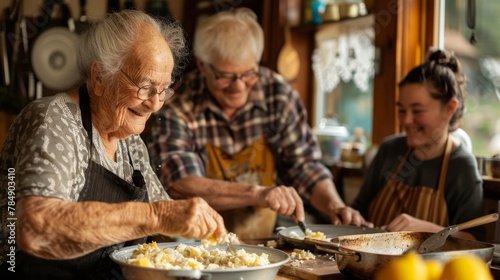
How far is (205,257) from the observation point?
5.59ft

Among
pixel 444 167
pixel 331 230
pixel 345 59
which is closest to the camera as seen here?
pixel 331 230

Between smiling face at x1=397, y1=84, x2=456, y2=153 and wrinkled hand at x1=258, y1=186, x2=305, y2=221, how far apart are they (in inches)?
26.1

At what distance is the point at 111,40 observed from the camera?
182cm

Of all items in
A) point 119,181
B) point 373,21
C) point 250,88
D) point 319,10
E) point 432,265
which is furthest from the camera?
point 319,10

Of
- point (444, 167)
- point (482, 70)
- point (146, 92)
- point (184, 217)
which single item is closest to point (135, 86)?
point (146, 92)

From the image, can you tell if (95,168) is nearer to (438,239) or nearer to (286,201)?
(286,201)

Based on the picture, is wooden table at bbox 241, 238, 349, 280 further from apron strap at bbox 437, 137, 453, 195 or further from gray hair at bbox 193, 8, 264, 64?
gray hair at bbox 193, 8, 264, 64

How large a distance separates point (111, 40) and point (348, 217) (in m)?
1.23

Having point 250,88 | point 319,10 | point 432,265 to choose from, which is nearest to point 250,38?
point 250,88

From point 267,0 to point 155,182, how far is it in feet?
7.75

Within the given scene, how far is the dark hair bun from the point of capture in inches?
106

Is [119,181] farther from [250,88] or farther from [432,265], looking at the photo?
[250,88]

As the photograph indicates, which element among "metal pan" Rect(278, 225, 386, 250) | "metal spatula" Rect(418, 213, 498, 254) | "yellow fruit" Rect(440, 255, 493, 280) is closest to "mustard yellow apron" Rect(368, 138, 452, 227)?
"metal pan" Rect(278, 225, 386, 250)

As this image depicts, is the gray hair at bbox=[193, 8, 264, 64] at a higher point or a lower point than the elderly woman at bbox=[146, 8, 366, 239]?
higher
